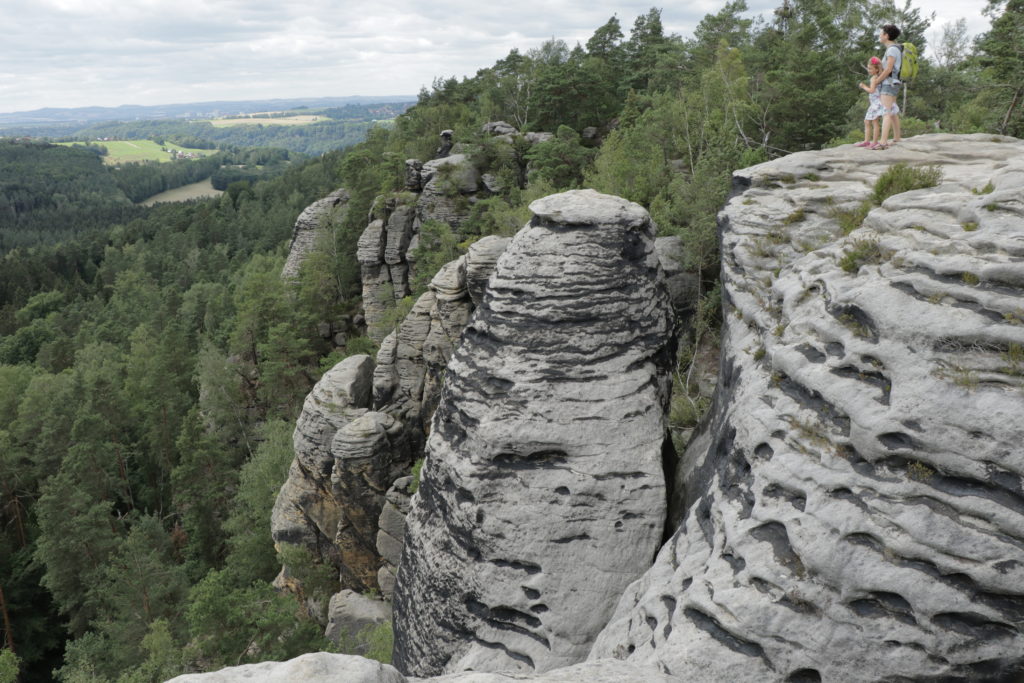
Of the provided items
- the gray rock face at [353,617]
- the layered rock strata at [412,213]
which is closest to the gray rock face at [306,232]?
the layered rock strata at [412,213]

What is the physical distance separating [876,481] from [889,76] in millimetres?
9547

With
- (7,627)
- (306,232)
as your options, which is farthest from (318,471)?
(306,232)

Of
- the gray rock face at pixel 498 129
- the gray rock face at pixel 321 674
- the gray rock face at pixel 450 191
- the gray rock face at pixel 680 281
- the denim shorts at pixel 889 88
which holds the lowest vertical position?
the gray rock face at pixel 321 674

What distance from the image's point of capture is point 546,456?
1228 cm

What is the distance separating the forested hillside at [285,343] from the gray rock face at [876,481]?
743 cm

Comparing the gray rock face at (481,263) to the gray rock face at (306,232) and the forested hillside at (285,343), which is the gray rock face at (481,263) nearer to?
the forested hillside at (285,343)

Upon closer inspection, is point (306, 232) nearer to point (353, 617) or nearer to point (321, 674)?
point (353, 617)

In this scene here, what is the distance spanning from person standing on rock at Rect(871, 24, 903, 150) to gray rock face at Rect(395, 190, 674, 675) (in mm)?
5483

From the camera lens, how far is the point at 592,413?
12367 mm

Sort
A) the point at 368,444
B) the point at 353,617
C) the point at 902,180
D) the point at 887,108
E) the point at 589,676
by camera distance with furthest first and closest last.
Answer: the point at 368,444
the point at 353,617
the point at 887,108
the point at 902,180
the point at 589,676

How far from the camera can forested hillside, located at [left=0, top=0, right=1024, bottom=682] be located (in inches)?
918

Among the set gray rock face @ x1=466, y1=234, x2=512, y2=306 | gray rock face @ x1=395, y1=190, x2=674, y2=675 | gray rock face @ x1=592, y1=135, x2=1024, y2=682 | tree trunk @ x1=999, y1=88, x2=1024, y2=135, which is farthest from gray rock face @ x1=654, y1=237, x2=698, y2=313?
tree trunk @ x1=999, y1=88, x2=1024, y2=135

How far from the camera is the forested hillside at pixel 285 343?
23.3 metres

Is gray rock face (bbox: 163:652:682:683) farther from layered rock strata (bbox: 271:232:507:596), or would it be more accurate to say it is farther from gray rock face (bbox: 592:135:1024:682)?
layered rock strata (bbox: 271:232:507:596)
